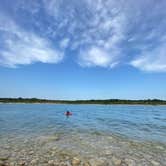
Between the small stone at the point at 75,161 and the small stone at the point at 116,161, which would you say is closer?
the small stone at the point at 75,161

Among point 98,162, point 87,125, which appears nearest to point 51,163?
point 98,162

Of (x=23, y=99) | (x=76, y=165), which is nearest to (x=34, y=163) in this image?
(x=76, y=165)

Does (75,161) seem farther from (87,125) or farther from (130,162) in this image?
(87,125)

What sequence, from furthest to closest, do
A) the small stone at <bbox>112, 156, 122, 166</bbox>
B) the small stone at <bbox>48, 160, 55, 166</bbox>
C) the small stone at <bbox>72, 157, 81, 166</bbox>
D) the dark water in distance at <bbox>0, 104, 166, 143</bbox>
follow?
the dark water in distance at <bbox>0, 104, 166, 143</bbox>
the small stone at <bbox>112, 156, 122, 166</bbox>
the small stone at <bbox>72, 157, 81, 166</bbox>
the small stone at <bbox>48, 160, 55, 166</bbox>

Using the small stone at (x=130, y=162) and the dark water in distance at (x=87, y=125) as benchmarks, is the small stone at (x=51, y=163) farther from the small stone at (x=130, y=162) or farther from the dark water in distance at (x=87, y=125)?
the dark water in distance at (x=87, y=125)

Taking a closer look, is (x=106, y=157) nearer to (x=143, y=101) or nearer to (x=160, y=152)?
(x=160, y=152)

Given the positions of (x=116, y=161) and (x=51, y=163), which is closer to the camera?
(x=51, y=163)

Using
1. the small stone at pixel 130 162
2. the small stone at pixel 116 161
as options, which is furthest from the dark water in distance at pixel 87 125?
the small stone at pixel 116 161

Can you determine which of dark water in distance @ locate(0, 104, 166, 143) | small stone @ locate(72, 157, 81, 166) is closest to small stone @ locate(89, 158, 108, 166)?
small stone @ locate(72, 157, 81, 166)

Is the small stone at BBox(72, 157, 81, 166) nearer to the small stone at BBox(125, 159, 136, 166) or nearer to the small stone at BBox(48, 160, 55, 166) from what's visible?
the small stone at BBox(48, 160, 55, 166)

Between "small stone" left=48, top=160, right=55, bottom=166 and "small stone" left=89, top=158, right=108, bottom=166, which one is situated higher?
"small stone" left=48, top=160, right=55, bottom=166

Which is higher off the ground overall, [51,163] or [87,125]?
[51,163]

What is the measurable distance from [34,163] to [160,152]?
18.2 feet

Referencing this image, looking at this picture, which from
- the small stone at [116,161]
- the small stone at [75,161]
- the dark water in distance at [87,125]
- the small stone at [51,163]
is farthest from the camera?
the dark water in distance at [87,125]
